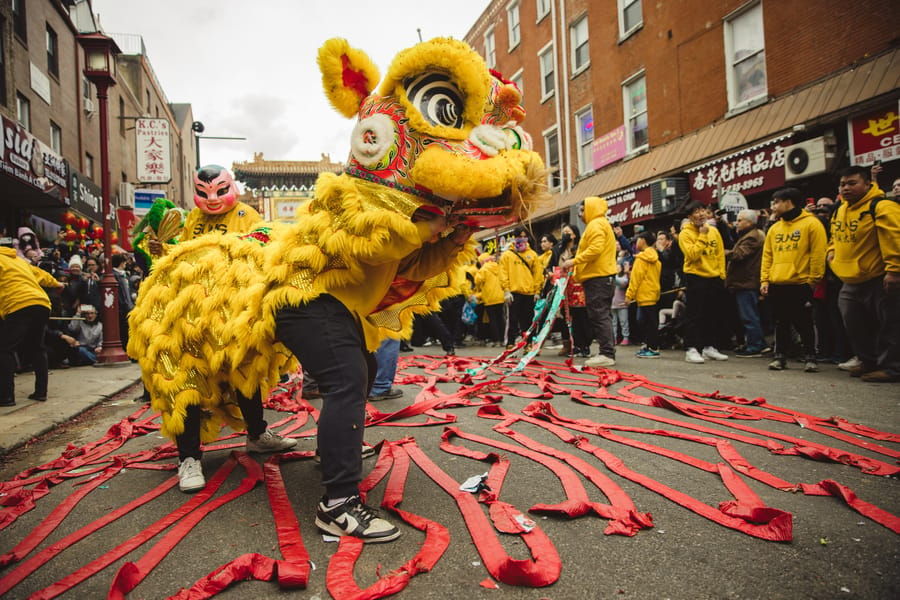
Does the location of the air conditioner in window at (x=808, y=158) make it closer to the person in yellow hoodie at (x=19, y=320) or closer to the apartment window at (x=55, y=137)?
the person in yellow hoodie at (x=19, y=320)

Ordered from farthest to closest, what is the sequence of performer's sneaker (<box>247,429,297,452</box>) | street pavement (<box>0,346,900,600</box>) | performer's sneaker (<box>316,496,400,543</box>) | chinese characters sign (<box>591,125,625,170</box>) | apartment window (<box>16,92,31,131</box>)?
1. chinese characters sign (<box>591,125,625,170</box>)
2. apartment window (<box>16,92,31,131</box>)
3. performer's sneaker (<box>247,429,297,452</box>)
4. performer's sneaker (<box>316,496,400,543</box>)
5. street pavement (<box>0,346,900,600</box>)

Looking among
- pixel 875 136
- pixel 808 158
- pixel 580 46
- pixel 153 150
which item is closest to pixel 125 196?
pixel 153 150

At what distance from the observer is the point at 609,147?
16.5 metres

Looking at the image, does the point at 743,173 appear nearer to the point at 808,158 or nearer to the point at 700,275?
the point at 808,158

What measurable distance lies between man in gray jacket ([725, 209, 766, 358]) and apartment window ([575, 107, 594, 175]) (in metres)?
10.7

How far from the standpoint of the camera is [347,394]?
7.31ft

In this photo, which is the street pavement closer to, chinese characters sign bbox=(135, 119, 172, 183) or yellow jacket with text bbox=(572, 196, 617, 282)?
yellow jacket with text bbox=(572, 196, 617, 282)

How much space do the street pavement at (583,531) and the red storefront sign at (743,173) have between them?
27.1ft

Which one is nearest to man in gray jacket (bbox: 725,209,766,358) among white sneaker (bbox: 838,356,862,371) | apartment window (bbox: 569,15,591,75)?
white sneaker (bbox: 838,356,862,371)

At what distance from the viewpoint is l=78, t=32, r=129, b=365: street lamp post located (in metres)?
8.91

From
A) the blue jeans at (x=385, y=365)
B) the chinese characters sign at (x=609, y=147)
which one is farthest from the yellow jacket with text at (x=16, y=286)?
the chinese characters sign at (x=609, y=147)

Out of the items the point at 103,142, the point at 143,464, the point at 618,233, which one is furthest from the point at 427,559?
the point at 103,142

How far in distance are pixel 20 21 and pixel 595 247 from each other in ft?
52.5

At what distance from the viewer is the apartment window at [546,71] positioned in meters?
19.6
